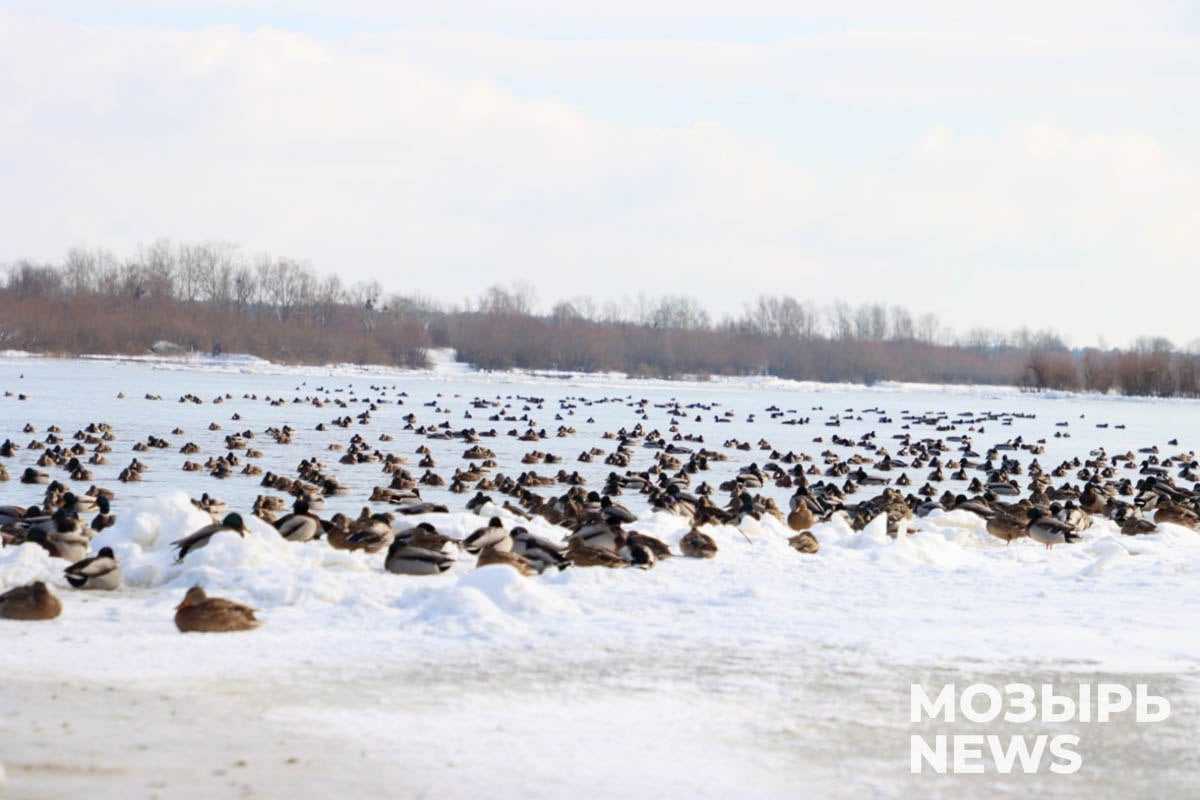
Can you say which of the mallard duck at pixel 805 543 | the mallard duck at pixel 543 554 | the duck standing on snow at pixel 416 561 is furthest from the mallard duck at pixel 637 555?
the mallard duck at pixel 805 543

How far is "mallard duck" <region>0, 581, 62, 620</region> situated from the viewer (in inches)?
259

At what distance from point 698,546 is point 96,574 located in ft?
12.8

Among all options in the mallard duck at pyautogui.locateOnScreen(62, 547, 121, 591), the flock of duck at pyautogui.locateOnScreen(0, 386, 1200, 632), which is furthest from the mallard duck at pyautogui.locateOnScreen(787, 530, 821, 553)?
the mallard duck at pyautogui.locateOnScreen(62, 547, 121, 591)

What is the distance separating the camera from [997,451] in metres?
27.5

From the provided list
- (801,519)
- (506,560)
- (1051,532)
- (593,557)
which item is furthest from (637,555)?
(801,519)

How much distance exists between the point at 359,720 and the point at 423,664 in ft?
2.89

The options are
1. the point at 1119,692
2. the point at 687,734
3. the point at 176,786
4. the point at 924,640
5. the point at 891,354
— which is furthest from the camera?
the point at 891,354

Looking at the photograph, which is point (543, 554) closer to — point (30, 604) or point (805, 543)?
point (805, 543)

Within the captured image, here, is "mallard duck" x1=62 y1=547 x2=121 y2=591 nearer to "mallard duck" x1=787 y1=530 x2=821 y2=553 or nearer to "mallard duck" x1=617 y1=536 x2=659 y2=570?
"mallard duck" x1=617 y1=536 x2=659 y2=570

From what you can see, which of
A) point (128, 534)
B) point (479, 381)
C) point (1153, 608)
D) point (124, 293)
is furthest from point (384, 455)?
point (124, 293)

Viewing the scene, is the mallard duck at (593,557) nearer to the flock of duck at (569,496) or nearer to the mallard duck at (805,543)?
the flock of duck at (569,496)

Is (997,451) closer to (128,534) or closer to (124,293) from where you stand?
(128,534)

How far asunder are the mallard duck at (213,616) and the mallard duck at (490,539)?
8.17 feet

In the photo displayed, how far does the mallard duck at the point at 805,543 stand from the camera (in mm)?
9895
